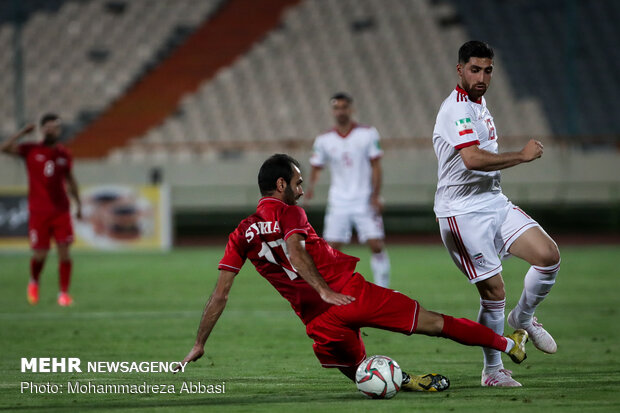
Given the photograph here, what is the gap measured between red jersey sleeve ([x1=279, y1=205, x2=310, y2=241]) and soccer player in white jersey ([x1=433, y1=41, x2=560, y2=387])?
3.69ft

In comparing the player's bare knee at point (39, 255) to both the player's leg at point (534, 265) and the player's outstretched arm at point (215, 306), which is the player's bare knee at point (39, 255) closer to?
the player's outstretched arm at point (215, 306)

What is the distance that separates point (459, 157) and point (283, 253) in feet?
4.58

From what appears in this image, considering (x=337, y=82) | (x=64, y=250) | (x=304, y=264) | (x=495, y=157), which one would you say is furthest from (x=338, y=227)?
(x=337, y=82)

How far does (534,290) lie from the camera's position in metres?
5.75

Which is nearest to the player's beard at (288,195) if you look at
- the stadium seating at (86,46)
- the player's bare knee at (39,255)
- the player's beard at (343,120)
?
the player's beard at (343,120)

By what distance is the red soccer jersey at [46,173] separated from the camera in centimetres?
1057

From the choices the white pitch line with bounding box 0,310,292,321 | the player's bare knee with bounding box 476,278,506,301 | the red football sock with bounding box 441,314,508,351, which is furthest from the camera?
the white pitch line with bounding box 0,310,292,321

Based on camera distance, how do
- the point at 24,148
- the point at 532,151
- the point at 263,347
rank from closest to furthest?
1. the point at 532,151
2. the point at 263,347
3. the point at 24,148

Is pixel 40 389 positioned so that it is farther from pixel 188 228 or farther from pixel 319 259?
pixel 188 228

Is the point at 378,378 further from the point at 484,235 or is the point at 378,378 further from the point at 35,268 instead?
the point at 35,268

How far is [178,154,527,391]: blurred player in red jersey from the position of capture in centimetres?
506

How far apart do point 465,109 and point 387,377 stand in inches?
68.3

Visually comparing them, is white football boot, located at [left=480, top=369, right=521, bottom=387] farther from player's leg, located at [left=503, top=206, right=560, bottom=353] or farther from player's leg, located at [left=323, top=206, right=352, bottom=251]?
player's leg, located at [left=323, top=206, right=352, bottom=251]

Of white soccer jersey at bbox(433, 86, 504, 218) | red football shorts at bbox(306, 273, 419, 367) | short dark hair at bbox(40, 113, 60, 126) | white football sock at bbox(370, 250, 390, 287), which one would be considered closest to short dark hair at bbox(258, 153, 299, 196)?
red football shorts at bbox(306, 273, 419, 367)
